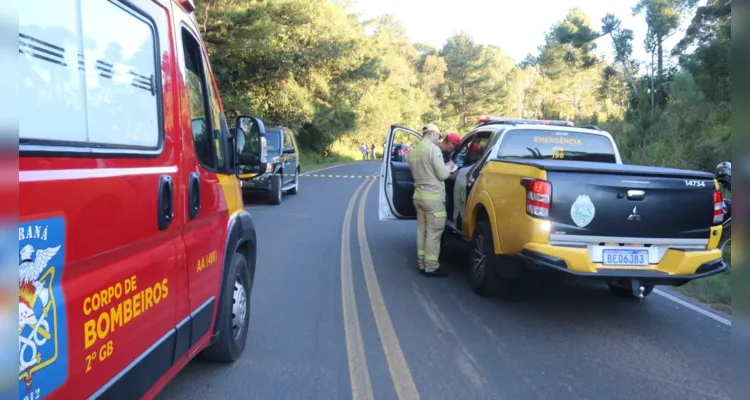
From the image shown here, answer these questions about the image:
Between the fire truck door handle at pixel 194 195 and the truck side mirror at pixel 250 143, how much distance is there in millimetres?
916

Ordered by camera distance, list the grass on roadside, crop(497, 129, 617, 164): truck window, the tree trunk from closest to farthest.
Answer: the grass on roadside
crop(497, 129, 617, 164): truck window
the tree trunk

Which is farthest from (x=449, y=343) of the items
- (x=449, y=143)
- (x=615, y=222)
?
(x=449, y=143)

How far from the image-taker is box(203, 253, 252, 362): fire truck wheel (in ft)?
13.6

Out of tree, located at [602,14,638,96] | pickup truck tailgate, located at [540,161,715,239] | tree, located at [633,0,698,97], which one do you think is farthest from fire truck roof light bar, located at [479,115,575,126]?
tree, located at [602,14,638,96]

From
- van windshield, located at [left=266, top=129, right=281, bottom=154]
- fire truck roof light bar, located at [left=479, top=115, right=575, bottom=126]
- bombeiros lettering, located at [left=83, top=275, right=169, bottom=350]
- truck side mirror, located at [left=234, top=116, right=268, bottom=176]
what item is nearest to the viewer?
bombeiros lettering, located at [left=83, top=275, right=169, bottom=350]

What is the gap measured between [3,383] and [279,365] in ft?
9.93

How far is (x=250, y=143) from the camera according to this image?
4.53 m

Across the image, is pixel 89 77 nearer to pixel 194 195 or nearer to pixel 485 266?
pixel 194 195

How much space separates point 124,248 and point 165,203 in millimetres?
467

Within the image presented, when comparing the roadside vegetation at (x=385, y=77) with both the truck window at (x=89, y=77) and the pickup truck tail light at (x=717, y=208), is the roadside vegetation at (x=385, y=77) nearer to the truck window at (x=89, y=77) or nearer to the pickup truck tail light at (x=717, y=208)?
the pickup truck tail light at (x=717, y=208)

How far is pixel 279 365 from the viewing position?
4.41m

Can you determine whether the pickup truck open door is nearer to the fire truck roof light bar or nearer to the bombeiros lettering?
the fire truck roof light bar

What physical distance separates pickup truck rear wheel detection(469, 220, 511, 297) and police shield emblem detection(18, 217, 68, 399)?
174 inches

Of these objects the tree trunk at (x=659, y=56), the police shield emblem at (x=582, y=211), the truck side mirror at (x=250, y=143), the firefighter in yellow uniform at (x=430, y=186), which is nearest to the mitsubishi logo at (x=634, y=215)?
the police shield emblem at (x=582, y=211)
